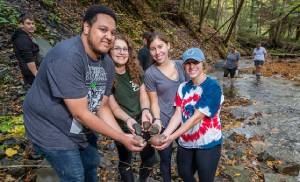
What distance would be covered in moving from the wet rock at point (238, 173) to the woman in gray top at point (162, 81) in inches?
80.9

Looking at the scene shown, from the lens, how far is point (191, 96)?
3.55m

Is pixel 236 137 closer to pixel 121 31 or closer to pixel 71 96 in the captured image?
pixel 71 96

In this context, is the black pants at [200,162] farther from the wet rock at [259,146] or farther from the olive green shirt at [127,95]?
the wet rock at [259,146]

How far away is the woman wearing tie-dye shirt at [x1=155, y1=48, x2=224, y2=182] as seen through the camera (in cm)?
337

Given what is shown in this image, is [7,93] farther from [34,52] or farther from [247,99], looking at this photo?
[247,99]

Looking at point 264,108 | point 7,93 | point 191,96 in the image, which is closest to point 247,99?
point 264,108

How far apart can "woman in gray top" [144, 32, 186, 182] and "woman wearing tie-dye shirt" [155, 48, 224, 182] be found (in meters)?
0.35

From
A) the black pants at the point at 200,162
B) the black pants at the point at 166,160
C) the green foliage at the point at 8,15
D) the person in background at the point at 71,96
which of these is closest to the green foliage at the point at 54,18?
the green foliage at the point at 8,15

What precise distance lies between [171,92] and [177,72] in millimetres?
286

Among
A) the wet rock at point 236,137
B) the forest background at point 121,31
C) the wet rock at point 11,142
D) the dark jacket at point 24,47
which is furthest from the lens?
the wet rock at point 236,137

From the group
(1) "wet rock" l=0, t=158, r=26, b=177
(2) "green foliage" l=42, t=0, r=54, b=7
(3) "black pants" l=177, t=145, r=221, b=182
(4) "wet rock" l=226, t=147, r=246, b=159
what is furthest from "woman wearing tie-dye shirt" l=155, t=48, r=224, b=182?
(2) "green foliage" l=42, t=0, r=54, b=7

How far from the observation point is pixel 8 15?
10375mm

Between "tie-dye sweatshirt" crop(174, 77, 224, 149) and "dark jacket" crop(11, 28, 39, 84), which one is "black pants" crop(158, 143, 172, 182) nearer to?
"tie-dye sweatshirt" crop(174, 77, 224, 149)

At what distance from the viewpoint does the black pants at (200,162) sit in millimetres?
3482
